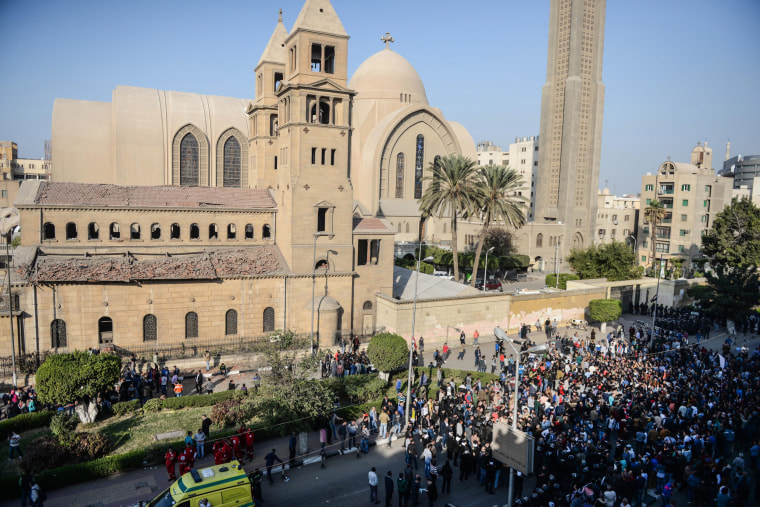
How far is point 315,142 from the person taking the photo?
31391 millimetres

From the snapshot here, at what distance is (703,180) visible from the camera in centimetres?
6347

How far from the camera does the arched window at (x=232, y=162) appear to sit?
4747 centimetres

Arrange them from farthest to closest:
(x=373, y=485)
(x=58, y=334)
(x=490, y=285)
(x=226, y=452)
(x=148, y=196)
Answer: (x=490, y=285)
(x=148, y=196)
(x=58, y=334)
(x=226, y=452)
(x=373, y=485)

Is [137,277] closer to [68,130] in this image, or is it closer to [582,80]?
[68,130]

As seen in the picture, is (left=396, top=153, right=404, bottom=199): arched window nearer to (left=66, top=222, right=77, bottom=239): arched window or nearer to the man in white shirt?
(left=66, top=222, right=77, bottom=239): arched window

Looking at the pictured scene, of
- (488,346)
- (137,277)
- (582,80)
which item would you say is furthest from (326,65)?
(582,80)

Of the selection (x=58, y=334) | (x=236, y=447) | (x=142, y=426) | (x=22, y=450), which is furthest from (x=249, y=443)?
(x=58, y=334)

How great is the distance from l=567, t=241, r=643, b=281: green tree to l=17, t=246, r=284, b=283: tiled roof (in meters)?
29.6

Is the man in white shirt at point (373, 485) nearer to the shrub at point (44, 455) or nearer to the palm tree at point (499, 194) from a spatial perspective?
the shrub at point (44, 455)

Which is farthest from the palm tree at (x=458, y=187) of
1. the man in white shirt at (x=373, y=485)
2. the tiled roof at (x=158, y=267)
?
the man in white shirt at (x=373, y=485)

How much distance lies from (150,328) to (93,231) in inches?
272

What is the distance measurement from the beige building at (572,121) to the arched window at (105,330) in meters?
51.1

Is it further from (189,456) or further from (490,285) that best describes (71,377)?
(490,285)

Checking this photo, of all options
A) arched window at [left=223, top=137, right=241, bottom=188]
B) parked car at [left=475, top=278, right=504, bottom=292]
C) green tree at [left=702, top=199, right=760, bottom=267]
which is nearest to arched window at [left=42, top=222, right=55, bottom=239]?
arched window at [left=223, top=137, right=241, bottom=188]
